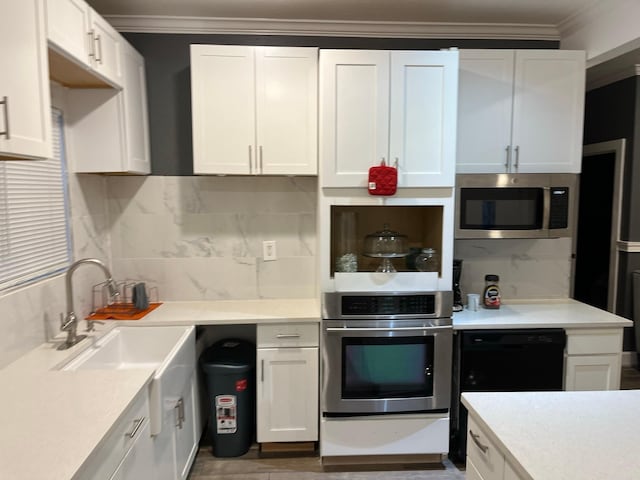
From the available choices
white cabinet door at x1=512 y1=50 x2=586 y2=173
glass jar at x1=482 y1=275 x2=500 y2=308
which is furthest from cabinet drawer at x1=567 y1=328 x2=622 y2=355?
white cabinet door at x1=512 y1=50 x2=586 y2=173

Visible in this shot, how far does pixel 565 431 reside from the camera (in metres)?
1.24

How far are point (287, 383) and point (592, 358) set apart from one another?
175cm

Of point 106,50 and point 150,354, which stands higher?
point 106,50

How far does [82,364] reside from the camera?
1944mm

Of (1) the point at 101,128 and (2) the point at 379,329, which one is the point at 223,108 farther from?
(2) the point at 379,329

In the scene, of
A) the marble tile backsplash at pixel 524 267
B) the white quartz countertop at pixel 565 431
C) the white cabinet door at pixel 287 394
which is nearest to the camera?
the white quartz countertop at pixel 565 431

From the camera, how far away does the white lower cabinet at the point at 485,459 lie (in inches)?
48.0

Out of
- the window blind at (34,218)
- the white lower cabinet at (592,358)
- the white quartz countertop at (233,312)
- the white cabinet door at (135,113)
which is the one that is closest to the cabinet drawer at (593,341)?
the white lower cabinet at (592,358)

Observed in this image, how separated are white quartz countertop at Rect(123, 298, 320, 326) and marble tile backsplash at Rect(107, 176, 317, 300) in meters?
0.10

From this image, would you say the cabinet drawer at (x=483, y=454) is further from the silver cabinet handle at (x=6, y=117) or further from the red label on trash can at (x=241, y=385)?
the silver cabinet handle at (x=6, y=117)

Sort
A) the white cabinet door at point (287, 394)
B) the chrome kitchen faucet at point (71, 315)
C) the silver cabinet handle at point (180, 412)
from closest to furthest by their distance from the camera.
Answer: the chrome kitchen faucet at point (71, 315) → the silver cabinet handle at point (180, 412) → the white cabinet door at point (287, 394)

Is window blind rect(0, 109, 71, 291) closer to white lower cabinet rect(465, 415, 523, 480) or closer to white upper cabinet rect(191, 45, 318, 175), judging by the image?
white upper cabinet rect(191, 45, 318, 175)

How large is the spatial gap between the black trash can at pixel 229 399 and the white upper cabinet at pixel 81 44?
1.66 meters

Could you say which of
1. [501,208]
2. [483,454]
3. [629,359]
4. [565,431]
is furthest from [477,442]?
[629,359]
